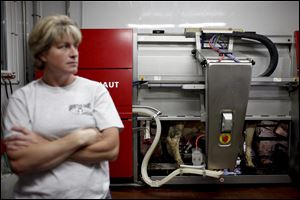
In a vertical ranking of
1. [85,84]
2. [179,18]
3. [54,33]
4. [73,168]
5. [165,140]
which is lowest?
[165,140]

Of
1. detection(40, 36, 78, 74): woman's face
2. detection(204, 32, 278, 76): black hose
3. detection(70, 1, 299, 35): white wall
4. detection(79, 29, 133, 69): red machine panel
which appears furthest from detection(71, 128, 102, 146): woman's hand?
detection(70, 1, 299, 35): white wall

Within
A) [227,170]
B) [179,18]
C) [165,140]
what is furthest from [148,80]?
[227,170]

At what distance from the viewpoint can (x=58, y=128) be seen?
918 millimetres

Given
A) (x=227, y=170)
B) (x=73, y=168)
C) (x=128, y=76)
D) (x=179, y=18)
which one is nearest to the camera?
(x=73, y=168)

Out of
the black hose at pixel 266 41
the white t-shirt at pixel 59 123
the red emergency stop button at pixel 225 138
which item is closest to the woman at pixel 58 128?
the white t-shirt at pixel 59 123

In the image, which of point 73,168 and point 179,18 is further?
point 179,18

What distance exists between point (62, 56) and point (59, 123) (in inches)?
10.0

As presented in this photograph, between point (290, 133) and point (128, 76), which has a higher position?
point (128, 76)

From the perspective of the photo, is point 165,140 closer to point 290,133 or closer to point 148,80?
point 148,80

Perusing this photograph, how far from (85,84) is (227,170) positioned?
2.09 metres

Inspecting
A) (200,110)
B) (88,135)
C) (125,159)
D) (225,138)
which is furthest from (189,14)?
(88,135)

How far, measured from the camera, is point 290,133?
2.74 metres

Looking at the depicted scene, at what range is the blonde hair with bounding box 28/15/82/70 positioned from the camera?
0.91 meters

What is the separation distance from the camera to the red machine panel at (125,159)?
7.89ft
